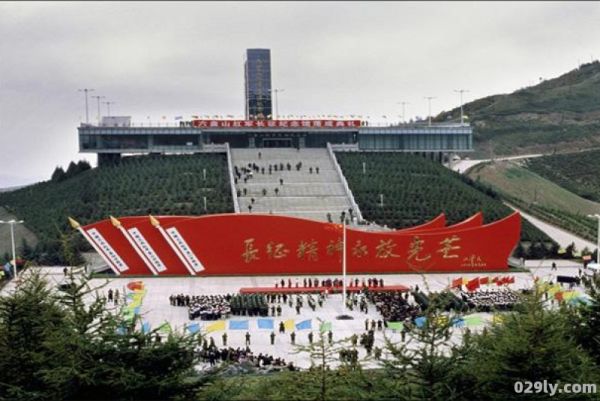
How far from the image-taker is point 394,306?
2147 cm

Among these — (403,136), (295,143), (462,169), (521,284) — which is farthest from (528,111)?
(521,284)

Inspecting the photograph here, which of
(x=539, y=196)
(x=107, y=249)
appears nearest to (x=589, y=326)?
(x=107, y=249)

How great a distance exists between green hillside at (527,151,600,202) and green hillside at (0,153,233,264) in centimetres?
2142

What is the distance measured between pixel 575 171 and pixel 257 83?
26685mm

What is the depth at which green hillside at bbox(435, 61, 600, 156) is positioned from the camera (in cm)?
6731

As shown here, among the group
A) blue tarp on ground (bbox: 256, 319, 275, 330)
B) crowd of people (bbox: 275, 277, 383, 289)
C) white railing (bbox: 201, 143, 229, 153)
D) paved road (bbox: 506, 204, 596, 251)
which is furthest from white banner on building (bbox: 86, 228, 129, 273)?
paved road (bbox: 506, 204, 596, 251)

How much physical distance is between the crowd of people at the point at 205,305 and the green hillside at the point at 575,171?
71.0 ft

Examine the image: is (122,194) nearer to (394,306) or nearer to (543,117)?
(394,306)

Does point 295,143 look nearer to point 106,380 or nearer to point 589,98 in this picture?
point 106,380

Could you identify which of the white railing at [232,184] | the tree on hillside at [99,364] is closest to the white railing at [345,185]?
the white railing at [232,184]

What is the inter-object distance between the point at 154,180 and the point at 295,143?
509 inches

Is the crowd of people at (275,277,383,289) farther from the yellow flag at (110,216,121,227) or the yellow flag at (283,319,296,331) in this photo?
the yellow flag at (110,216,121,227)

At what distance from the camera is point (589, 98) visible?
255 feet

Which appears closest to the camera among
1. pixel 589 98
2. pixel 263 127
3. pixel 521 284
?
pixel 521 284
